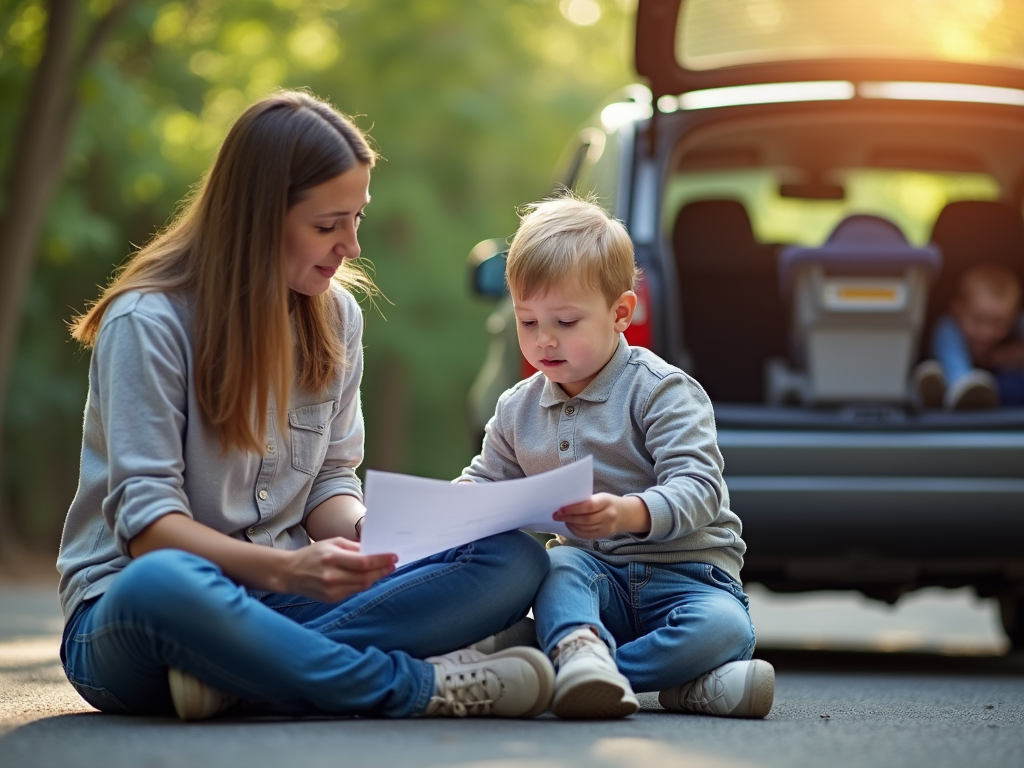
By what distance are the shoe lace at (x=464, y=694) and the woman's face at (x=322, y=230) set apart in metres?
0.75

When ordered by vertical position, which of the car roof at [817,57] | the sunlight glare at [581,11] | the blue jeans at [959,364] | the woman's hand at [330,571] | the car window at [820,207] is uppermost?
the sunlight glare at [581,11]

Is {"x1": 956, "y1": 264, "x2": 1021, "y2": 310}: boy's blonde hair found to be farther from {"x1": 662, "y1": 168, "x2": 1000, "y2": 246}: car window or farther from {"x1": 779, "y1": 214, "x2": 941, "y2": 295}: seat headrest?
{"x1": 662, "y1": 168, "x2": 1000, "y2": 246}: car window

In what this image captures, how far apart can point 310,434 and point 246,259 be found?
38 centimetres

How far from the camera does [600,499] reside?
8.84 feet

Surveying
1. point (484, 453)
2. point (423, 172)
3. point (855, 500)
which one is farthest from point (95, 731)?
point (423, 172)

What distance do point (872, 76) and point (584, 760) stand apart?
2.90m

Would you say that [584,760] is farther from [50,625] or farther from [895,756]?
[50,625]

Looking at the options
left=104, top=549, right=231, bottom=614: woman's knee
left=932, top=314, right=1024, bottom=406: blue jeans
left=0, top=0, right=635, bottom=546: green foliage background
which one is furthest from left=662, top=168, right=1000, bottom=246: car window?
left=104, top=549, right=231, bottom=614: woman's knee

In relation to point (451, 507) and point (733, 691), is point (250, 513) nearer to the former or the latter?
point (451, 507)

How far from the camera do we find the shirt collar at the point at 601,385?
3.02 metres

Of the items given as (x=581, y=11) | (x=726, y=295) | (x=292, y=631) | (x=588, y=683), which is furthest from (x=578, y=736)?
(x=581, y=11)

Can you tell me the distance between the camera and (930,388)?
4371 mm

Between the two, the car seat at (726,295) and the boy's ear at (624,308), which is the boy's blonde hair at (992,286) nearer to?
the car seat at (726,295)

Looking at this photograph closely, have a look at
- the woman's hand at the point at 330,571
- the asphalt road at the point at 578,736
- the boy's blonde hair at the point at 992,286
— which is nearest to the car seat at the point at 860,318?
the boy's blonde hair at the point at 992,286
